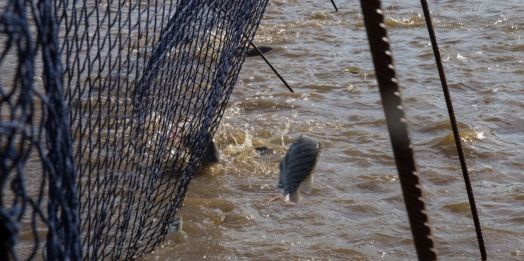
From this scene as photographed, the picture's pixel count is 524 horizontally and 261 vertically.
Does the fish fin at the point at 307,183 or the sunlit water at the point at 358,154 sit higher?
the fish fin at the point at 307,183

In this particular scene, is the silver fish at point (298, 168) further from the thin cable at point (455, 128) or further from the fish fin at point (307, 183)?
the thin cable at point (455, 128)

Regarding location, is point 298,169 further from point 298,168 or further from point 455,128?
point 455,128

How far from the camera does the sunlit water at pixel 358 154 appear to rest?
15.6 ft

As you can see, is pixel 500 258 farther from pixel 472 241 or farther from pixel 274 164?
pixel 274 164

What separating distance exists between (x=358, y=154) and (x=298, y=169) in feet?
5.95

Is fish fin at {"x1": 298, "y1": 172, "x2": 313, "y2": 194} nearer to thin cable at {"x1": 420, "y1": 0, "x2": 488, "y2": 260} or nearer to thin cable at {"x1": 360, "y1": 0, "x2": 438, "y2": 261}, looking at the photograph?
thin cable at {"x1": 420, "y1": 0, "x2": 488, "y2": 260}

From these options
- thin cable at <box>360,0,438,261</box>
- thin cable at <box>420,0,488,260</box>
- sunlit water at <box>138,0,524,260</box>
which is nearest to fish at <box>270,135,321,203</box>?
sunlit water at <box>138,0,524,260</box>

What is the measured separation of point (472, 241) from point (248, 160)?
2.11 meters

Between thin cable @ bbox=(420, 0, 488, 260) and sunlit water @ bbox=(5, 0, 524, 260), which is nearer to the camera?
thin cable @ bbox=(420, 0, 488, 260)

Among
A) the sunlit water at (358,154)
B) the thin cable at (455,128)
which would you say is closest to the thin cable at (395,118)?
the thin cable at (455,128)

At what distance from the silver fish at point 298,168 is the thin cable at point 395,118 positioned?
9.65ft

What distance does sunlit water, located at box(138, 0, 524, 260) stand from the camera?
188 inches

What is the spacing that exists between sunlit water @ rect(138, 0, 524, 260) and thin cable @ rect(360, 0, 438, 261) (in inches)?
116

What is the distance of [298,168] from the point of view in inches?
184
